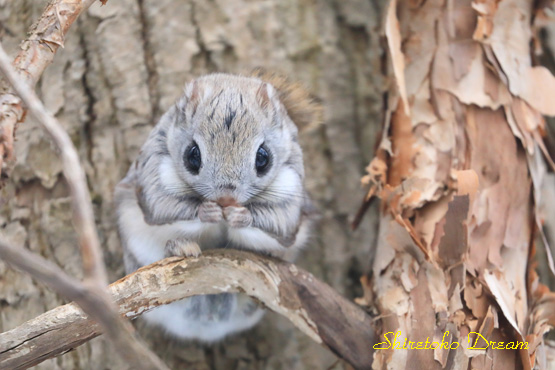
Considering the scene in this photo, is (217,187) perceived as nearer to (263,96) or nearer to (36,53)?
(263,96)

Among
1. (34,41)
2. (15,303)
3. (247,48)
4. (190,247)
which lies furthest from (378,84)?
(15,303)

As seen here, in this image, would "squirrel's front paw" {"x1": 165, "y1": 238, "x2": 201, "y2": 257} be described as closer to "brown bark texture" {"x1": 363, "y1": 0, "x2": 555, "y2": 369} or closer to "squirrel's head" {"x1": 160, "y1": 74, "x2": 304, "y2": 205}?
"squirrel's head" {"x1": 160, "y1": 74, "x2": 304, "y2": 205}

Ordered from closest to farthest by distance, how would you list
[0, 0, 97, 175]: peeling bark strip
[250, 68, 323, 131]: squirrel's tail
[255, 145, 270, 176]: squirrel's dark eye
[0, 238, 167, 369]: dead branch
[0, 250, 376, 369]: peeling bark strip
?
[0, 238, 167, 369]: dead branch, [0, 0, 97, 175]: peeling bark strip, [0, 250, 376, 369]: peeling bark strip, [255, 145, 270, 176]: squirrel's dark eye, [250, 68, 323, 131]: squirrel's tail

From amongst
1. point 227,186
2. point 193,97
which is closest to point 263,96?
point 193,97

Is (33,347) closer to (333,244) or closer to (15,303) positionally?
(15,303)

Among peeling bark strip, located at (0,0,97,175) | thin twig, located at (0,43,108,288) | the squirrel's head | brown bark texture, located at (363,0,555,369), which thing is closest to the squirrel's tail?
the squirrel's head

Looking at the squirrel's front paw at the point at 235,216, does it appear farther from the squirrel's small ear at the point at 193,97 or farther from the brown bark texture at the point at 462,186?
the brown bark texture at the point at 462,186
